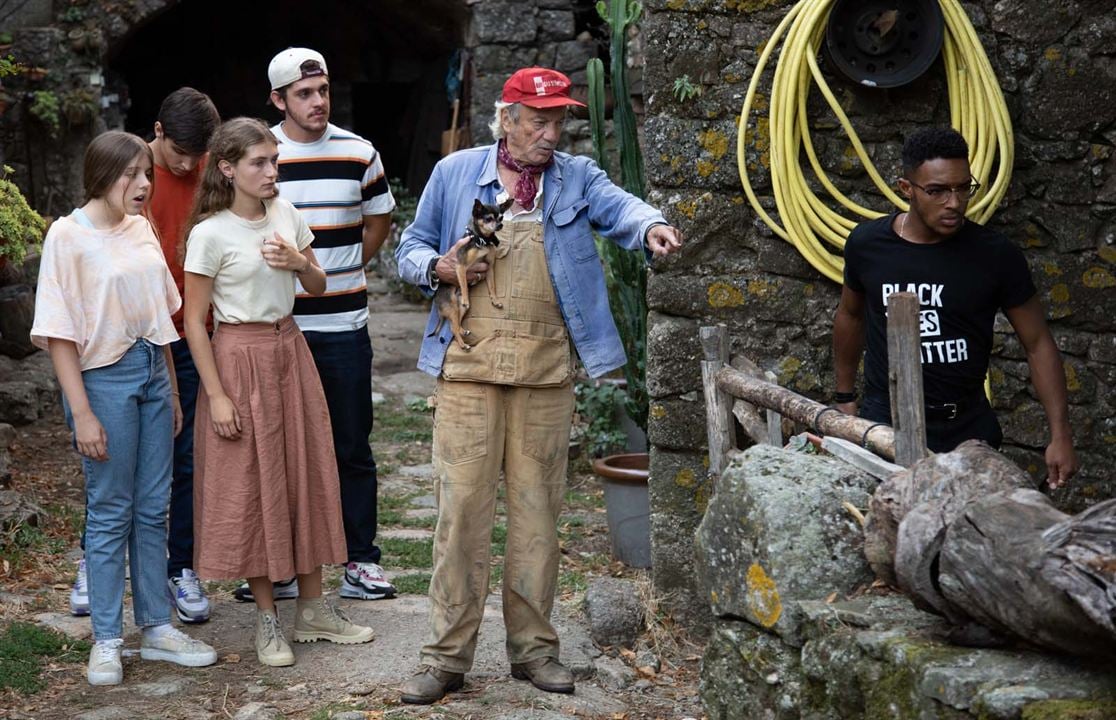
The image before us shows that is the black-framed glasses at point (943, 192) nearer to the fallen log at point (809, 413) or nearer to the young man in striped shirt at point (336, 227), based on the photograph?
the fallen log at point (809, 413)

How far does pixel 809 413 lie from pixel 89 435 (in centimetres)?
212

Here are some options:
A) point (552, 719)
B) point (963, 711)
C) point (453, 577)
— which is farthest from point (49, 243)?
point (963, 711)

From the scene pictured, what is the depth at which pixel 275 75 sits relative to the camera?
4676 mm

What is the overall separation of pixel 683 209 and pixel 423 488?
2.85 meters

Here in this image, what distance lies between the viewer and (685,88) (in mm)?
4828

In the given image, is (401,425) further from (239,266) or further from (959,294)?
(959,294)

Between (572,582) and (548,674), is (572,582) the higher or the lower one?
the lower one

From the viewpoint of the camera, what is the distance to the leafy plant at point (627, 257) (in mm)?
6078

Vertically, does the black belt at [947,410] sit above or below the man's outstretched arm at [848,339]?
below

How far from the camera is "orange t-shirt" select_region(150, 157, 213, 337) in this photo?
4.73 m

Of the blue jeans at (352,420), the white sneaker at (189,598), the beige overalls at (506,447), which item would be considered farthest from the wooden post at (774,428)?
the white sneaker at (189,598)

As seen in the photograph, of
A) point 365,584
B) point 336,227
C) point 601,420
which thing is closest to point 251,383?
point 336,227

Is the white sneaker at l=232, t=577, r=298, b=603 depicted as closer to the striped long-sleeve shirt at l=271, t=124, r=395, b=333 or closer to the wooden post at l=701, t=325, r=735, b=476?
the striped long-sleeve shirt at l=271, t=124, r=395, b=333

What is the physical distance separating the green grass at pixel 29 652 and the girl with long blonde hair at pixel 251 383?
0.60 m
